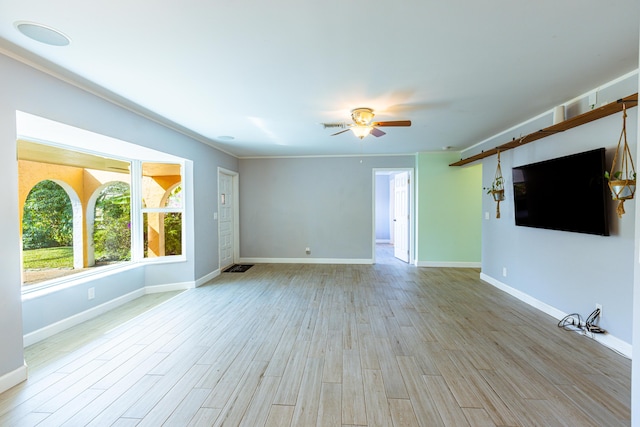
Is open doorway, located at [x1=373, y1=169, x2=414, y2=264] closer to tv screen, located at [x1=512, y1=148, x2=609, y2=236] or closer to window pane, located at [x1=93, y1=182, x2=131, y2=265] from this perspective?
tv screen, located at [x1=512, y1=148, x2=609, y2=236]

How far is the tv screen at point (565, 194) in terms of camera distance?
105 inches

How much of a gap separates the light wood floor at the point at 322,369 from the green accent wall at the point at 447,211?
2.19 m

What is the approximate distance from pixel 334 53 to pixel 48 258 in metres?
3.85

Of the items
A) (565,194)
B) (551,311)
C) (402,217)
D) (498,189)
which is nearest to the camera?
(565,194)

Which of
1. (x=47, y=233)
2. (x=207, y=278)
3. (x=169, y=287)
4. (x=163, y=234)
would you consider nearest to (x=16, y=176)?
(x=47, y=233)

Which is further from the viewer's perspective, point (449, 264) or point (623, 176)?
point (449, 264)

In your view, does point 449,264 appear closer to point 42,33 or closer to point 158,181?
point 158,181

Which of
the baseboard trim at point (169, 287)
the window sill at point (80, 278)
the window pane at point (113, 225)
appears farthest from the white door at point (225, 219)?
the window pane at point (113, 225)

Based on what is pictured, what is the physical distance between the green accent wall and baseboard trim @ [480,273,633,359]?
0.99 metres

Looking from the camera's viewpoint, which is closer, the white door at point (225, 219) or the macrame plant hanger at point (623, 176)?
the macrame plant hanger at point (623, 176)

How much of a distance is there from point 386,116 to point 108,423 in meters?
3.82

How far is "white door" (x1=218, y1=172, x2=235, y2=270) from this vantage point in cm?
587

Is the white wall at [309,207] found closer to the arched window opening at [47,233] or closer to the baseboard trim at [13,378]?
the arched window opening at [47,233]

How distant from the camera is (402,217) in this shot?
690 centimetres
